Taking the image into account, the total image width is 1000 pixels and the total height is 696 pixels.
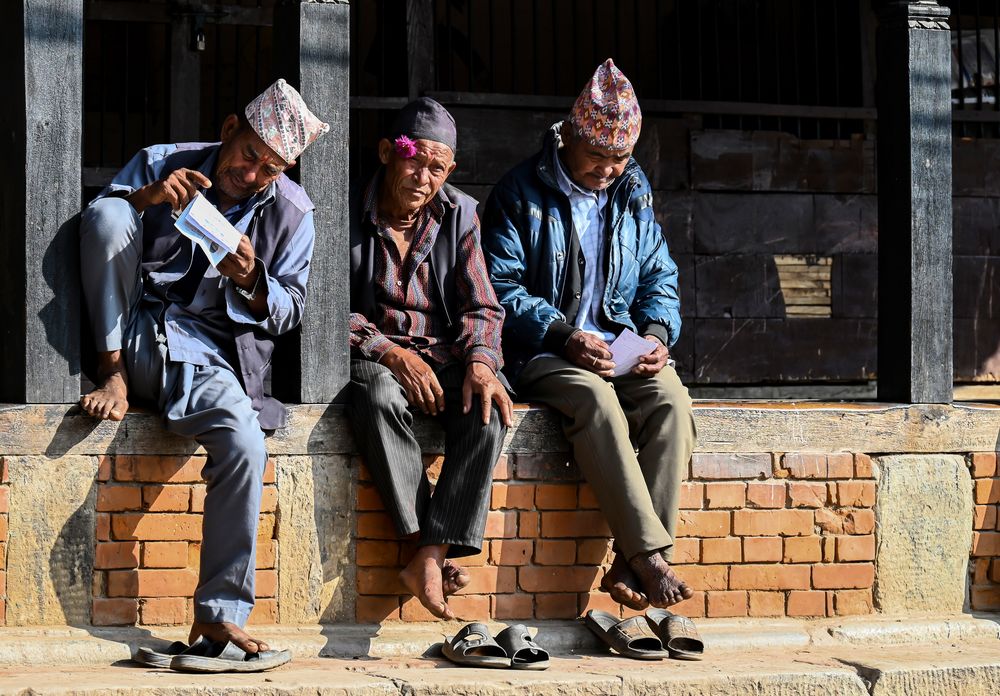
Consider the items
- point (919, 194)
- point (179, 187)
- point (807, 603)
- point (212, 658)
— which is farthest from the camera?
point (919, 194)

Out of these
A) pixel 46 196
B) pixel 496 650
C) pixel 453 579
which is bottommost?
pixel 496 650

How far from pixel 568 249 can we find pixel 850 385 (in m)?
3.06

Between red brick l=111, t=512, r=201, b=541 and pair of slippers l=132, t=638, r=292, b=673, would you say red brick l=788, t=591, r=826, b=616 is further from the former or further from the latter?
red brick l=111, t=512, r=201, b=541

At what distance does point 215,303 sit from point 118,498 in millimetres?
673

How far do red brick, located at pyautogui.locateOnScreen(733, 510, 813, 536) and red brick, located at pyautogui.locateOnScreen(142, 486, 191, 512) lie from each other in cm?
188

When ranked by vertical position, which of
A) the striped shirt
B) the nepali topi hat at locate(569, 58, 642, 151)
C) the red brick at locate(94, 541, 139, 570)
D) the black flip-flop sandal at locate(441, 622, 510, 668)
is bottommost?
the black flip-flop sandal at locate(441, 622, 510, 668)

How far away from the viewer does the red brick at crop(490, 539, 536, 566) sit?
4.78 meters

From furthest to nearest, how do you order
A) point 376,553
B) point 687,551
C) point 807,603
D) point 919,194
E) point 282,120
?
1. point 919,194
2. point 807,603
3. point 687,551
4. point 376,553
5. point 282,120

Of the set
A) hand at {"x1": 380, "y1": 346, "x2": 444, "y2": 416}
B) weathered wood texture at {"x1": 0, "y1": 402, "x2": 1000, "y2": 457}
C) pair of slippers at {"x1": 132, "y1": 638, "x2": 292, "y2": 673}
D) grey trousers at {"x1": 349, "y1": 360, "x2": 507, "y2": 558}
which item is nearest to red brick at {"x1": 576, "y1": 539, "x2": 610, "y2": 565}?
weathered wood texture at {"x1": 0, "y1": 402, "x2": 1000, "y2": 457}

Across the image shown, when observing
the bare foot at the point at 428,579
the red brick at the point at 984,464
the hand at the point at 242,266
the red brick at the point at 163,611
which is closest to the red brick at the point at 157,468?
the red brick at the point at 163,611

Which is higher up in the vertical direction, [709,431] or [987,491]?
[709,431]

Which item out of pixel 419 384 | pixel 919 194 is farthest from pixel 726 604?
pixel 919 194

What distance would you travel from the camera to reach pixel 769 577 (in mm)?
5020

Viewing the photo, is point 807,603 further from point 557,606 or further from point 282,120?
point 282,120
